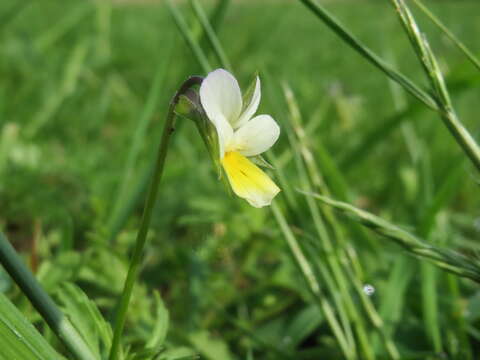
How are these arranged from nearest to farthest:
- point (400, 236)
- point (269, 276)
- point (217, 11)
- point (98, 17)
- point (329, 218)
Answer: point (400, 236)
point (329, 218)
point (217, 11)
point (269, 276)
point (98, 17)

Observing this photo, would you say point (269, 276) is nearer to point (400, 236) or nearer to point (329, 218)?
point (329, 218)

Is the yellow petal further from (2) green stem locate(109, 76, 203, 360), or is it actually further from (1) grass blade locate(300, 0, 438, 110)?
(1) grass blade locate(300, 0, 438, 110)

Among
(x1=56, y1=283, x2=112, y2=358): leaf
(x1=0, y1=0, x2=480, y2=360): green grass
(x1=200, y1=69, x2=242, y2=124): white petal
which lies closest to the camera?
(x1=200, y1=69, x2=242, y2=124): white petal

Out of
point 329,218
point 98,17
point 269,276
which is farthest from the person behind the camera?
point 98,17

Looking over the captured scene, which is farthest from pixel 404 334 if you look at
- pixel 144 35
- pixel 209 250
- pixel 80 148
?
pixel 144 35

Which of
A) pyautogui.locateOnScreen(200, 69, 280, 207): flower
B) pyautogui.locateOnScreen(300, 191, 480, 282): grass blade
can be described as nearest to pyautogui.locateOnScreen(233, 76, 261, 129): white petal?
pyautogui.locateOnScreen(200, 69, 280, 207): flower

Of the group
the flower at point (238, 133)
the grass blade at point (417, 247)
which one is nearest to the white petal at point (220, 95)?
the flower at point (238, 133)
